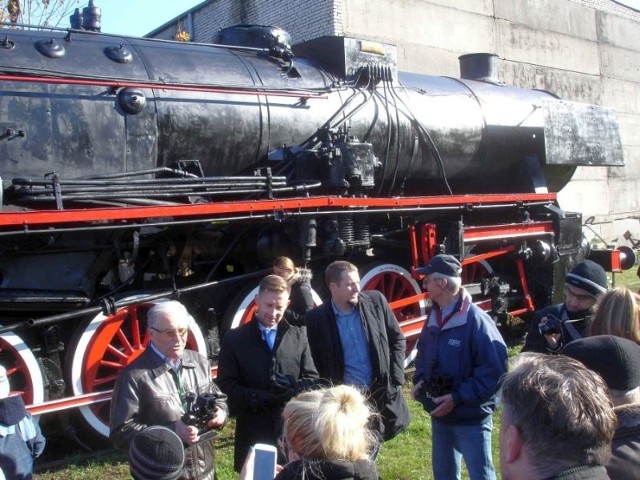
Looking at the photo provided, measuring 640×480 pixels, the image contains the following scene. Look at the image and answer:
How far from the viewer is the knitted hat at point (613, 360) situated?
6.82 ft

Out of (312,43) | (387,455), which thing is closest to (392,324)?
(387,455)

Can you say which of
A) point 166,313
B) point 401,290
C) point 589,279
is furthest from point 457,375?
point 401,290

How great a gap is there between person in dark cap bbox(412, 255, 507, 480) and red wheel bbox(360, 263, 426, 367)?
2580 mm

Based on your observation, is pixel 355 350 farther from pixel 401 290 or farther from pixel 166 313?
pixel 401 290

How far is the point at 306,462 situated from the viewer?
78.8 inches

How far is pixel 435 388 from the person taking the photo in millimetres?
3559

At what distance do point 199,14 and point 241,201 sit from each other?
48.3 ft

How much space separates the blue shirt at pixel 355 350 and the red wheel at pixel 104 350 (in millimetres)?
1406

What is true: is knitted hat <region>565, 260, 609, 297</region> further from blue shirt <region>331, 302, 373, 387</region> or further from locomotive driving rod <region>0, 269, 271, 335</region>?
locomotive driving rod <region>0, 269, 271, 335</region>

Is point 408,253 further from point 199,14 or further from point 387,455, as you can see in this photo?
point 199,14

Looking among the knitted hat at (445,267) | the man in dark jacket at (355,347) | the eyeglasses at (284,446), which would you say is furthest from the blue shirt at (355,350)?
the eyeglasses at (284,446)

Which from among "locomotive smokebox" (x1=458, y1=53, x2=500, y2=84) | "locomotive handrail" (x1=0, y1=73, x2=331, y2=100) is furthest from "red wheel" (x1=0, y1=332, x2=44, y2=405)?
"locomotive smokebox" (x1=458, y1=53, x2=500, y2=84)

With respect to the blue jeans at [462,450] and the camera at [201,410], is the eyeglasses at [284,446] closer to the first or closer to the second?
the camera at [201,410]

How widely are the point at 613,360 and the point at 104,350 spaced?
3515 millimetres
